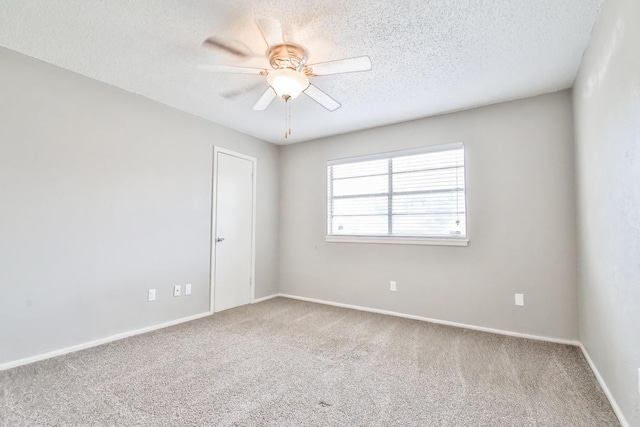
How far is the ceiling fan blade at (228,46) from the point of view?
215 centimetres

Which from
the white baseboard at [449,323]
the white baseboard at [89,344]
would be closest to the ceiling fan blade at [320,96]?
the white baseboard at [449,323]

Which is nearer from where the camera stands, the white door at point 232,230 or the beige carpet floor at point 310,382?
the beige carpet floor at point 310,382

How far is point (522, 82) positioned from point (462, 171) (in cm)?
101

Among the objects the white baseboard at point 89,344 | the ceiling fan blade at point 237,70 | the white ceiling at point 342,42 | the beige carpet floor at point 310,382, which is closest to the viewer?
the beige carpet floor at point 310,382

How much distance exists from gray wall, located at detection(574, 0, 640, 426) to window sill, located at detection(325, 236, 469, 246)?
111 centimetres

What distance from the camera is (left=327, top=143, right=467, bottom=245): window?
3459mm

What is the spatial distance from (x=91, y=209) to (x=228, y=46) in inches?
75.8

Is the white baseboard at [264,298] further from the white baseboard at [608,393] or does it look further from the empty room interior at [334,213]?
the white baseboard at [608,393]

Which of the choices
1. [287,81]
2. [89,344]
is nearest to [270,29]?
[287,81]

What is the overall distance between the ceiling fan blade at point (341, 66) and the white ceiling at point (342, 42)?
257 mm

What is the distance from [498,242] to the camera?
3.17 m

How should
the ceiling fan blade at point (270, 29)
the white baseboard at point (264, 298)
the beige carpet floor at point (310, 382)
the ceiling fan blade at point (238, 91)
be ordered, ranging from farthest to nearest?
the white baseboard at point (264, 298) < the ceiling fan blade at point (238, 91) < the beige carpet floor at point (310, 382) < the ceiling fan blade at point (270, 29)

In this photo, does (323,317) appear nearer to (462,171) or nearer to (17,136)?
(462,171)

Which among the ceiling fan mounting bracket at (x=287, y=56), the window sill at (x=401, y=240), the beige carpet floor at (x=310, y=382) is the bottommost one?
the beige carpet floor at (x=310, y=382)
